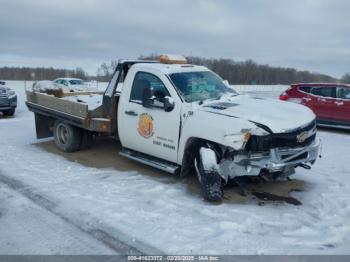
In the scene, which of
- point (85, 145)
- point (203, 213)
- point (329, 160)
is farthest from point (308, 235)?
point (85, 145)

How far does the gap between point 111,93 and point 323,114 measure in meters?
8.54

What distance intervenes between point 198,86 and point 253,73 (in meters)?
105

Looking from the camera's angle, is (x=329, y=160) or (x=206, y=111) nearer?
(x=206, y=111)

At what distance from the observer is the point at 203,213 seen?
509 centimetres

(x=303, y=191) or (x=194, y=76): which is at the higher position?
(x=194, y=76)

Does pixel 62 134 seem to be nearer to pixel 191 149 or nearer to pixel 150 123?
pixel 150 123

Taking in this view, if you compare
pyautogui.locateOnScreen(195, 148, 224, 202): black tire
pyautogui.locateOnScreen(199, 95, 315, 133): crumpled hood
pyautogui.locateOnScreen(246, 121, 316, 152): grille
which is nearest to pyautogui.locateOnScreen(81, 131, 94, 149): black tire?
pyautogui.locateOnScreen(199, 95, 315, 133): crumpled hood

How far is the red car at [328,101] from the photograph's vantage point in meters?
12.8

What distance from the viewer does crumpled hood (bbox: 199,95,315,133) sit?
17.3 feet

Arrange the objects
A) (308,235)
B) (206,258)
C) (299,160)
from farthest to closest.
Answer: (299,160) → (308,235) → (206,258)

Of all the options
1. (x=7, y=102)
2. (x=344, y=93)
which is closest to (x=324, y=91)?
(x=344, y=93)

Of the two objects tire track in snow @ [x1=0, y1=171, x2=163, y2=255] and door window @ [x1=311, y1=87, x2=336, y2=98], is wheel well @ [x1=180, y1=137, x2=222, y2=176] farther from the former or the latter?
door window @ [x1=311, y1=87, x2=336, y2=98]

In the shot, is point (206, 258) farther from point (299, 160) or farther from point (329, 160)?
point (329, 160)

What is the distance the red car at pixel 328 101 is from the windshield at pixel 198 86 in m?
7.25
